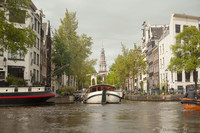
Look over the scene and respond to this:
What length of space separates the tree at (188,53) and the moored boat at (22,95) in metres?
20.3

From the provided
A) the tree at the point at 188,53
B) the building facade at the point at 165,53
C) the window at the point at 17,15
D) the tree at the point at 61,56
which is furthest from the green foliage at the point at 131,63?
the window at the point at 17,15

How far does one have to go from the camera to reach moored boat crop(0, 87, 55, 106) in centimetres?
2939

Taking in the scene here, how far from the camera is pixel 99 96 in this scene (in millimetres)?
36281

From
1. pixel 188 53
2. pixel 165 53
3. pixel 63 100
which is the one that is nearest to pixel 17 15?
pixel 63 100

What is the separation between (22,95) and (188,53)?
83.1 ft

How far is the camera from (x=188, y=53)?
138 feet

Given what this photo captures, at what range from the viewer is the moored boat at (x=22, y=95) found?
2939 centimetres

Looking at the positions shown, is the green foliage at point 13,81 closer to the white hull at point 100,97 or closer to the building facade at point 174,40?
the white hull at point 100,97

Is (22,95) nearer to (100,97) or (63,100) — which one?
(63,100)

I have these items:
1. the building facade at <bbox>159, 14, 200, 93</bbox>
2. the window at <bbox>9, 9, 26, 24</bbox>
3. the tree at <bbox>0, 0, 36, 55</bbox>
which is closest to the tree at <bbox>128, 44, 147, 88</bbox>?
the building facade at <bbox>159, 14, 200, 93</bbox>

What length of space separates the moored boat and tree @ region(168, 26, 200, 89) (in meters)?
20.3

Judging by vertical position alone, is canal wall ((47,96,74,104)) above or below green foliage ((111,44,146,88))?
below

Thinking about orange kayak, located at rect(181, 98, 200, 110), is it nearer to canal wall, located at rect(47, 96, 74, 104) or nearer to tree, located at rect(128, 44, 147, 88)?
canal wall, located at rect(47, 96, 74, 104)

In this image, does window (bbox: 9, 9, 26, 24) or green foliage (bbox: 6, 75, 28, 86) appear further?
green foliage (bbox: 6, 75, 28, 86)
